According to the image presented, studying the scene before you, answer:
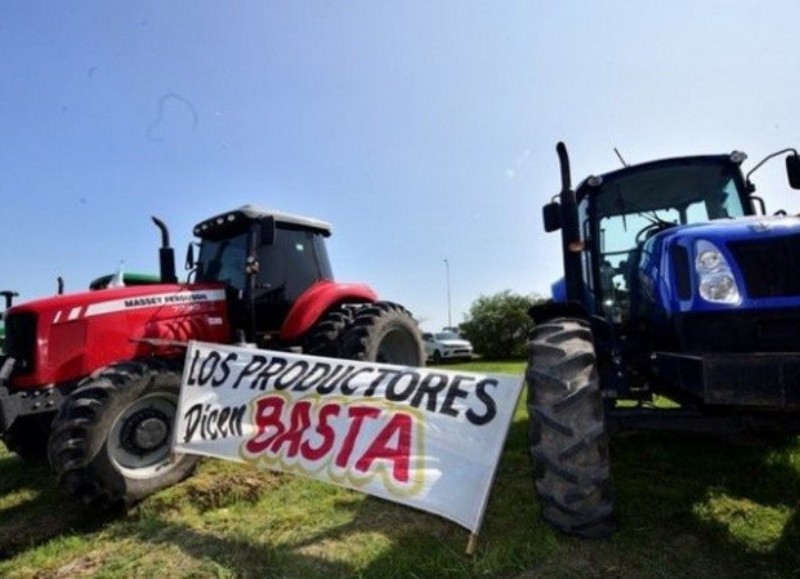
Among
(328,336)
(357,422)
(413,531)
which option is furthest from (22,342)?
(413,531)

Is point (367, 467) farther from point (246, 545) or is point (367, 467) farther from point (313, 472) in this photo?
point (246, 545)

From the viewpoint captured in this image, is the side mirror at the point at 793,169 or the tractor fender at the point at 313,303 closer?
the side mirror at the point at 793,169

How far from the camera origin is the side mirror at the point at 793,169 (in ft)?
12.9

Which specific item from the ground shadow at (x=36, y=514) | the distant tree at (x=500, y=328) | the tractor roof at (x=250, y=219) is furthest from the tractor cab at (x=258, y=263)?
the distant tree at (x=500, y=328)

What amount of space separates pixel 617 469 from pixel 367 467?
7.20 ft

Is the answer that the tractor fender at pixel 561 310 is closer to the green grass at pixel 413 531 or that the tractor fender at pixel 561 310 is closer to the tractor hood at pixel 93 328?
the green grass at pixel 413 531

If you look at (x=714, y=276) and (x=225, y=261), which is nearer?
(x=714, y=276)

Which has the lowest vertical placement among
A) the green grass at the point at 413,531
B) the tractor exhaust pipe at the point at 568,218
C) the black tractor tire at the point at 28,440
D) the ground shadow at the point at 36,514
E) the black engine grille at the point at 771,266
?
the ground shadow at the point at 36,514

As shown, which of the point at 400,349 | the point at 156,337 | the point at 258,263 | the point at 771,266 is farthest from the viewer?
the point at 400,349

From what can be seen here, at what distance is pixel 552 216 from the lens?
4137mm

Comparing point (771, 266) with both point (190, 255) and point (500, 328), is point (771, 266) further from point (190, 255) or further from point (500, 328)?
point (500, 328)

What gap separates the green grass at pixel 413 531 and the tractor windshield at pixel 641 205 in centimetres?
159

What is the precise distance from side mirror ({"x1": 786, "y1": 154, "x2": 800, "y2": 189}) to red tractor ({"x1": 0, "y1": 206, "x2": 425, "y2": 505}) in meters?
3.95

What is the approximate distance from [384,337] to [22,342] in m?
3.56
